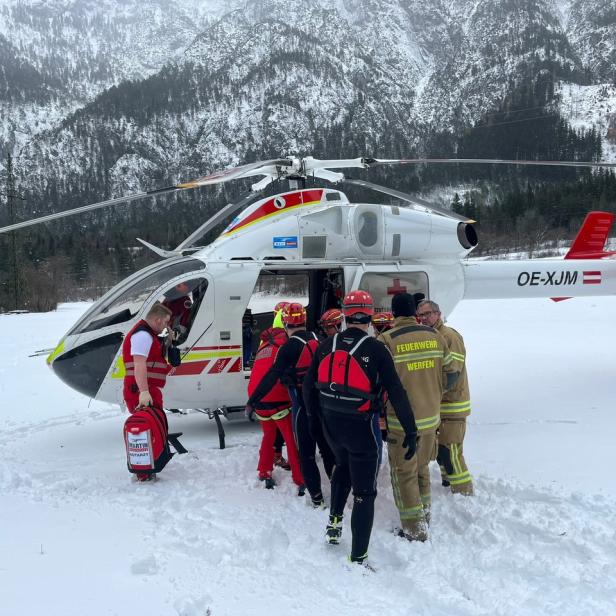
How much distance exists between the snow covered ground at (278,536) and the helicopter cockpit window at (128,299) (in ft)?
4.51

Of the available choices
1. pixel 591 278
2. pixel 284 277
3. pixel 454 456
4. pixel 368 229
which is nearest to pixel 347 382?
pixel 454 456

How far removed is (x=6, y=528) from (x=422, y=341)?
3.13m

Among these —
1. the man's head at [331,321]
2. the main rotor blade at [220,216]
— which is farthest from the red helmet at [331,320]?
the main rotor blade at [220,216]

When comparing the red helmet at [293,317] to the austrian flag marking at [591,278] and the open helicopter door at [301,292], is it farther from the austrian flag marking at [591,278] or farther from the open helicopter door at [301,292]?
the austrian flag marking at [591,278]

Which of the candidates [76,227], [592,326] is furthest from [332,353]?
[76,227]

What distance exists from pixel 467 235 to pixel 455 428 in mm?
3600

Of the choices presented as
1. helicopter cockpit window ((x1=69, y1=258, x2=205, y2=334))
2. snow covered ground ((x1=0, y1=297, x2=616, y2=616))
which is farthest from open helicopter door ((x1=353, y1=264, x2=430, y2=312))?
helicopter cockpit window ((x1=69, y1=258, x2=205, y2=334))

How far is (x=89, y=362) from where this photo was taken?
5551 millimetres

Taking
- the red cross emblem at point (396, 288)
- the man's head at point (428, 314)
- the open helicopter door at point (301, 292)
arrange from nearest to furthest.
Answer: the man's head at point (428, 314) → the red cross emblem at point (396, 288) → the open helicopter door at point (301, 292)

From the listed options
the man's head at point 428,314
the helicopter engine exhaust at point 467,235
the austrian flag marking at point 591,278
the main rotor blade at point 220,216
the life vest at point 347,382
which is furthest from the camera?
the austrian flag marking at point 591,278

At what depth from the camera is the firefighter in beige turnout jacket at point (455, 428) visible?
3.94 meters

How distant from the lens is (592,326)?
14.2 metres

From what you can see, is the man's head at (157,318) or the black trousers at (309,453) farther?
the man's head at (157,318)

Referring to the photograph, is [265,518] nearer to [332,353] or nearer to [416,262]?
[332,353]
